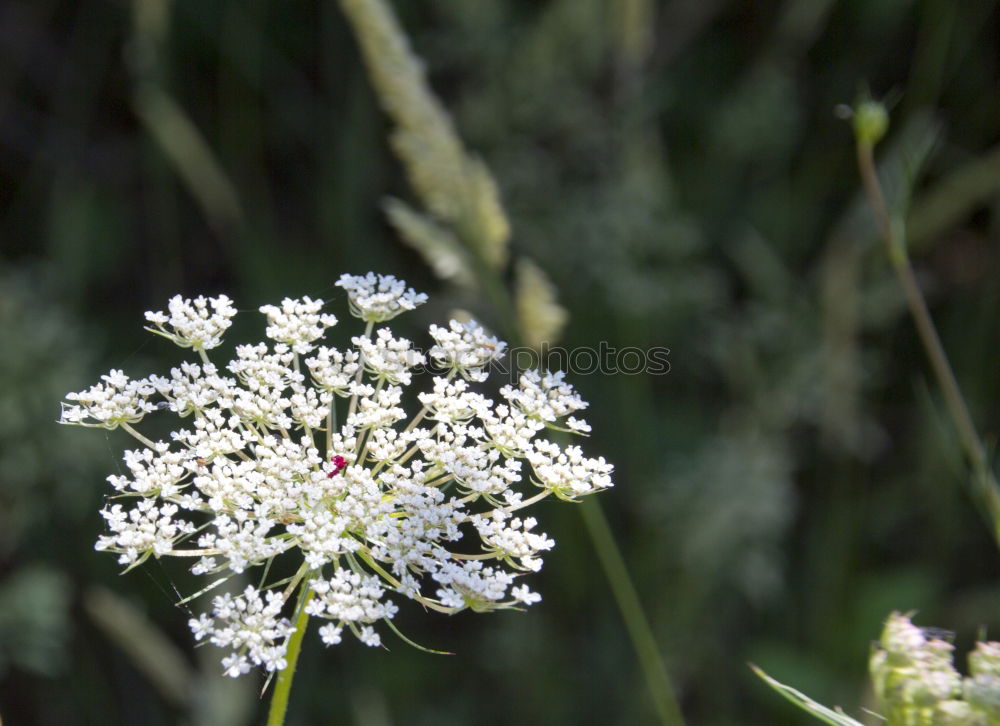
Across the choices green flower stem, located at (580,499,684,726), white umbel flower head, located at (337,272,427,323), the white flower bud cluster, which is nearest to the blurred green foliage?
green flower stem, located at (580,499,684,726)

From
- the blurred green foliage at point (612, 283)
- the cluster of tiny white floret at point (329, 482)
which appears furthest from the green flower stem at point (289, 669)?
the blurred green foliage at point (612, 283)

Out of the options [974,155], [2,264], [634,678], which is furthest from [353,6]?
[974,155]

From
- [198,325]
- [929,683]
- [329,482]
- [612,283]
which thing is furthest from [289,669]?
[612,283]

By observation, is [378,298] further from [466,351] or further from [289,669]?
[289,669]

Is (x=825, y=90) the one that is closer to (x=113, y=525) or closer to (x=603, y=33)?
(x=603, y=33)

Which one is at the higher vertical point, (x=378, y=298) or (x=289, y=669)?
(x=378, y=298)

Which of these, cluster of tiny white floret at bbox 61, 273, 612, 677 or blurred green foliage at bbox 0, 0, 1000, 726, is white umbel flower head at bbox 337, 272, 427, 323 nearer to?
cluster of tiny white floret at bbox 61, 273, 612, 677
